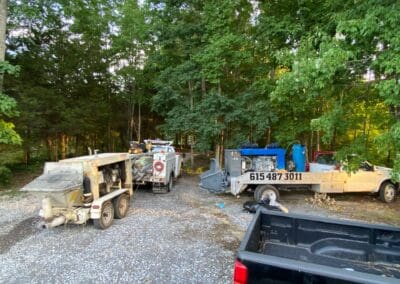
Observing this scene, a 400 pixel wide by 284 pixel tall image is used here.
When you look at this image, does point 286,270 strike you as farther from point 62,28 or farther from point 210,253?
point 62,28

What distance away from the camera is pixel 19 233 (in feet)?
16.8

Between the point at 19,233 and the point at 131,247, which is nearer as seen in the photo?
the point at 131,247

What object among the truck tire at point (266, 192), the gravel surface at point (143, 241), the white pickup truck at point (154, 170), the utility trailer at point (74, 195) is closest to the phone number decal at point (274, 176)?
the truck tire at point (266, 192)

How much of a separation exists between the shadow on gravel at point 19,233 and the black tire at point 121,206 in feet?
5.24

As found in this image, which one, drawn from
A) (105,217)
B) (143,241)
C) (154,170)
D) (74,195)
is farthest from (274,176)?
(74,195)

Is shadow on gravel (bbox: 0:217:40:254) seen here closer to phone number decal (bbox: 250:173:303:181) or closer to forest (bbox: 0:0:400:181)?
forest (bbox: 0:0:400:181)

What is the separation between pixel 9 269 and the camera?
3762mm

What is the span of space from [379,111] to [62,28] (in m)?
13.8

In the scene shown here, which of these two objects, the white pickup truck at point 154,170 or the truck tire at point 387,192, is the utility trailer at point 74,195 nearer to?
the white pickup truck at point 154,170

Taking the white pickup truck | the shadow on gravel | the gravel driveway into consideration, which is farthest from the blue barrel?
the shadow on gravel

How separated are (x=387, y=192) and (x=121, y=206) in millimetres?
7980

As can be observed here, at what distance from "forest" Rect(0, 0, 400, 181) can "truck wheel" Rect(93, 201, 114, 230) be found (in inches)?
140

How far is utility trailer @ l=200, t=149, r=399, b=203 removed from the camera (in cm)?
727

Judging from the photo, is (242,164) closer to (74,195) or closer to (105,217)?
(105,217)
